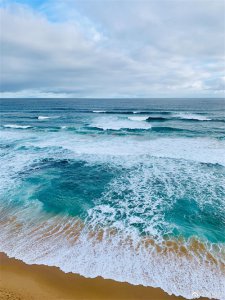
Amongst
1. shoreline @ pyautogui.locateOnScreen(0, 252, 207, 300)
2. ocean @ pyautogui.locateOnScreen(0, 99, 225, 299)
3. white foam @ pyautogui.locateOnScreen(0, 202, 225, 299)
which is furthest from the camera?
ocean @ pyautogui.locateOnScreen(0, 99, 225, 299)

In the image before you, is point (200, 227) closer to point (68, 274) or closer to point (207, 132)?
point (68, 274)

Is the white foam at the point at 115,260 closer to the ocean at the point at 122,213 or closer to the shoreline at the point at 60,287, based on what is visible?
the ocean at the point at 122,213

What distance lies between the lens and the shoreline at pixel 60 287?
5.72 meters

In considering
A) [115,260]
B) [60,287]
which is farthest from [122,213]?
[60,287]

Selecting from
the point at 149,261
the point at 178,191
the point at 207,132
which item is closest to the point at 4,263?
the point at 149,261

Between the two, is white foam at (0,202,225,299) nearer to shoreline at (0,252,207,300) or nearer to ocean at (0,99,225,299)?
ocean at (0,99,225,299)

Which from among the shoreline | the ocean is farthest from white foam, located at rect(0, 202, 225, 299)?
the shoreline

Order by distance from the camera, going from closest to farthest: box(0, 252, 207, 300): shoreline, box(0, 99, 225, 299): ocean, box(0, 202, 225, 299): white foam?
box(0, 252, 207, 300): shoreline
box(0, 202, 225, 299): white foam
box(0, 99, 225, 299): ocean

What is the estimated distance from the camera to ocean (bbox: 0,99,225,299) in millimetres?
6695

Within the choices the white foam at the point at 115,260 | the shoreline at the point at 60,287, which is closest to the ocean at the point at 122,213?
the white foam at the point at 115,260

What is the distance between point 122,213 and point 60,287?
4.35 meters

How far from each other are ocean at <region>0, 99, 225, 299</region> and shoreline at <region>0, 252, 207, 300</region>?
0.74 ft

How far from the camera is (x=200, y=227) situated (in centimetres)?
889

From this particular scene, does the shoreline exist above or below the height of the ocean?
above
